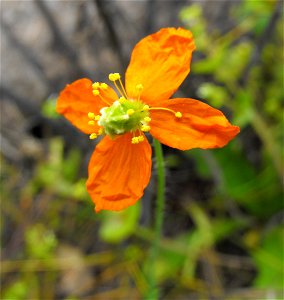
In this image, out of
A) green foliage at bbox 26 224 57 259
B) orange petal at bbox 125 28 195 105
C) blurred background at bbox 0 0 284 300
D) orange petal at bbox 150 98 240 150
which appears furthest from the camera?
green foliage at bbox 26 224 57 259

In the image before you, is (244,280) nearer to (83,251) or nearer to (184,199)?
(184,199)

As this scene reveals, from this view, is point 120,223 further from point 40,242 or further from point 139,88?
point 139,88

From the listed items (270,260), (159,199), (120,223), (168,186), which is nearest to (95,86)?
(159,199)

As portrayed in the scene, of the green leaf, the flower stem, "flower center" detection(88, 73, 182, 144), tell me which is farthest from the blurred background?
"flower center" detection(88, 73, 182, 144)

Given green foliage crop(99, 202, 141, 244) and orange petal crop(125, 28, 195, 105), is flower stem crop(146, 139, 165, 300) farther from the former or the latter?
green foliage crop(99, 202, 141, 244)

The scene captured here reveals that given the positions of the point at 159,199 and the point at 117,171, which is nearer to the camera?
the point at 117,171

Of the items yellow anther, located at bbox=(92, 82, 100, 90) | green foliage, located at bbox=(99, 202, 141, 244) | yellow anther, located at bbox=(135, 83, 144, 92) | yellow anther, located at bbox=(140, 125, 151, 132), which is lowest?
green foliage, located at bbox=(99, 202, 141, 244)

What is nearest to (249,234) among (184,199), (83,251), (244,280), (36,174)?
(244,280)

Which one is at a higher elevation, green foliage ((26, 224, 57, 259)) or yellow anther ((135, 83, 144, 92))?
yellow anther ((135, 83, 144, 92))
